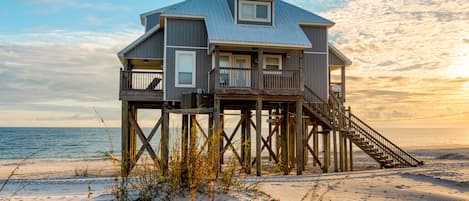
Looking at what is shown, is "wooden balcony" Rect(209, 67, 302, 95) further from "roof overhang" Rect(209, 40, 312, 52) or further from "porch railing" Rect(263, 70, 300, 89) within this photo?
"roof overhang" Rect(209, 40, 312, 52)

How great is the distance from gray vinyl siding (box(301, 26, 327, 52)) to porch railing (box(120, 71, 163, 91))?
25.8 feet

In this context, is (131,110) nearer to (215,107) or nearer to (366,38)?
(215,107)

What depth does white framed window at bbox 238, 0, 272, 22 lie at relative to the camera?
22.1 meters

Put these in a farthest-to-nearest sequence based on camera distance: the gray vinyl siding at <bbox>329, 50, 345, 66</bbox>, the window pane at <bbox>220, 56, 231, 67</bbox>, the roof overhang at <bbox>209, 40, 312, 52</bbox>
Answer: the gray vinyl siding at <bbox>329, 50, 345, 66</bbox> < the window pane at <bbox>220, 56, 231, 67</bbox> < the roof overhang at <bbox>209, 40, 312, 52</bbox>

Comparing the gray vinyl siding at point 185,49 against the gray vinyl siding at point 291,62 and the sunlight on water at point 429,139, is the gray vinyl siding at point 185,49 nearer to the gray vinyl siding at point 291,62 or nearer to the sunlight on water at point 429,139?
the gray vinyl siding at point 291,62

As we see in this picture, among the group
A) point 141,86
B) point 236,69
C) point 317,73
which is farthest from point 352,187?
point 141,86

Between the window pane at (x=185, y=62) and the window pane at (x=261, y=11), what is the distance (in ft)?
12.6

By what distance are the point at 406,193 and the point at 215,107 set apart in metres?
8.59

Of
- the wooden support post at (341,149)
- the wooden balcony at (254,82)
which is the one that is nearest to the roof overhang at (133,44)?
the wooden balcony at (254,82)

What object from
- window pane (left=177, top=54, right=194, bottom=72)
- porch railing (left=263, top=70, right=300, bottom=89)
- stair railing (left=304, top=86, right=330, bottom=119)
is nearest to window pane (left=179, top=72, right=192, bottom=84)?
window pane (left=177, top=54, right=194, bottom=72)

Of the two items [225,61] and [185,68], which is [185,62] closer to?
[185,68]

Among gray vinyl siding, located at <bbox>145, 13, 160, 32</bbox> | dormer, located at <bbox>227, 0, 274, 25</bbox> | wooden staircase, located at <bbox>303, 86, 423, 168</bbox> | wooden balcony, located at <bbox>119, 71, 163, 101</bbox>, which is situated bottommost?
wooden staircase, located at <bbox>303, 86, 423, 168</bbox>

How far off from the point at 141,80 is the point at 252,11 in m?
6.23

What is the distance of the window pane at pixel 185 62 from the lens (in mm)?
21531
